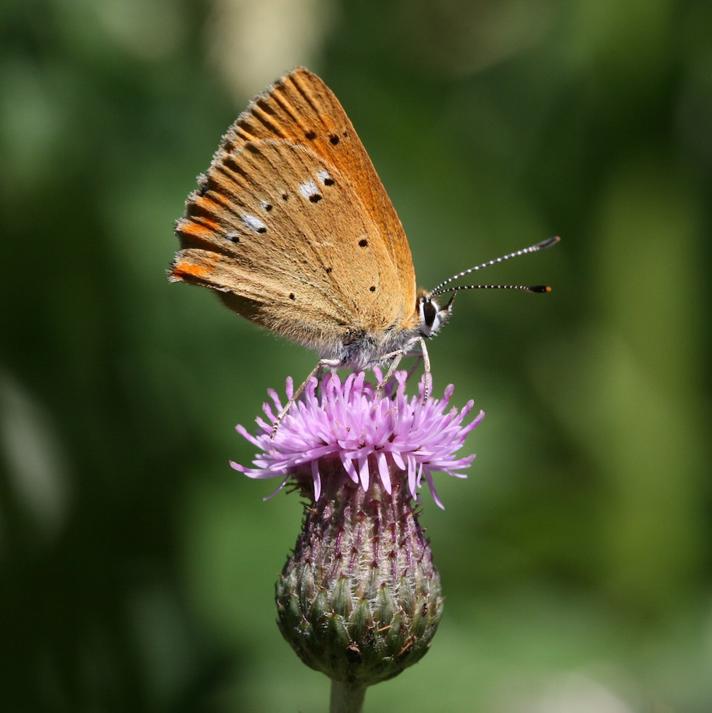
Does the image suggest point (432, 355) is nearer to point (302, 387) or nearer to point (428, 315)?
point (428, 315)

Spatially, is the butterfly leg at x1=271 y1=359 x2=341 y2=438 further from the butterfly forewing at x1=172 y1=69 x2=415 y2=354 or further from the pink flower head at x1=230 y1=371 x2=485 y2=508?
the butterfly forewing at x1=172 y1=69 x2=415 y2=354

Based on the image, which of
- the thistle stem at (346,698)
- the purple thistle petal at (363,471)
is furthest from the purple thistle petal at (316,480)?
the thistle stem at (346,698)

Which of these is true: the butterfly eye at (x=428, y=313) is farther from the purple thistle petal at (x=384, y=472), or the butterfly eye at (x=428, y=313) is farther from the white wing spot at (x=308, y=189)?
the purple thistle petal at (x=384, y=472)

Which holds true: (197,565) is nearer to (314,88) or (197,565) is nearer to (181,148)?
(181,148)

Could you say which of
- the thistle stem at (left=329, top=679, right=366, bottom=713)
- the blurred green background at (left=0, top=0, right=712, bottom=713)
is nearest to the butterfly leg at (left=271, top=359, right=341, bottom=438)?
the thistle stem at (left=329, top=679, right=366, bottom=713)

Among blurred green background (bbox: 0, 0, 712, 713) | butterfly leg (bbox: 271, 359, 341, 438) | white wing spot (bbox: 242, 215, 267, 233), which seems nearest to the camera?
butterfly leg (bbox: 271, 359, 341, 438)

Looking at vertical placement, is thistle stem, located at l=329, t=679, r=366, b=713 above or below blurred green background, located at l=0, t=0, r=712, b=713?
below

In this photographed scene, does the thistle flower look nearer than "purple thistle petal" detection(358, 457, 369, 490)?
Yes
